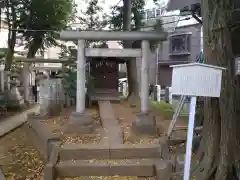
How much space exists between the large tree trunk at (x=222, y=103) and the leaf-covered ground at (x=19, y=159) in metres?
3.52

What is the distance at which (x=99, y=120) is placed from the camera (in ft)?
29.7

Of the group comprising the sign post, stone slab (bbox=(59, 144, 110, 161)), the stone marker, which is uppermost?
the sign post

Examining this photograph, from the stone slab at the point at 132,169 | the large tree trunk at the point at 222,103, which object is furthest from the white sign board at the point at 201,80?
the stone slab at the point at 132,169

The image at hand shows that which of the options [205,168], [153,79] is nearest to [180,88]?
[205,168]

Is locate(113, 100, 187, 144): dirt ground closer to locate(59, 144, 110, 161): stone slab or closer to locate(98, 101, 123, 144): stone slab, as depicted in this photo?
locate(98, 101, 123, 144): stone slab

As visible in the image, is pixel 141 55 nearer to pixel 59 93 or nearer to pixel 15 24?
pixel 59 93

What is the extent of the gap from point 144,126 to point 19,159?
328 centimetres

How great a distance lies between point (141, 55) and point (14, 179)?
13.9ft

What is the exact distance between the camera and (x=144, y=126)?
7734mm

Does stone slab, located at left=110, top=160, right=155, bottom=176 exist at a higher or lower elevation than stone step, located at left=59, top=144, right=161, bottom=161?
lower

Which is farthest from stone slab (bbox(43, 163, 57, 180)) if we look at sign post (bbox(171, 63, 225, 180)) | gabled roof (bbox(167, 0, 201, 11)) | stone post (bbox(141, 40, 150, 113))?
gabled roof (bbox(167, 0, 201, 11))

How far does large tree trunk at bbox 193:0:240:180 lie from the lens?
5129mm

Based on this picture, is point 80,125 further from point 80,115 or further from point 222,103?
point 222,103

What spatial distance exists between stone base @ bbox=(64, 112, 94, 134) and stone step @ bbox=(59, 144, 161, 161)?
105 cm
